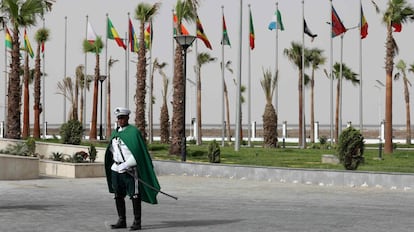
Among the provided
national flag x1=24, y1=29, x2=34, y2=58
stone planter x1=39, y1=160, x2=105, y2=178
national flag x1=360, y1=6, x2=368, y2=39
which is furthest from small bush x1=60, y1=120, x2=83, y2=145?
national flag x1=24, y1=29, x2=34, y2=58

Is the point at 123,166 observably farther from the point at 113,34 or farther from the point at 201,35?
the point at 113,34

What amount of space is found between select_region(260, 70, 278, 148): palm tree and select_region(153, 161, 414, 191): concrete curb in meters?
20.5

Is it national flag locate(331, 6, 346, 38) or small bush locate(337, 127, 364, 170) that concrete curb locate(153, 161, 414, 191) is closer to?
small bush locate(337, 127, 364, 170)

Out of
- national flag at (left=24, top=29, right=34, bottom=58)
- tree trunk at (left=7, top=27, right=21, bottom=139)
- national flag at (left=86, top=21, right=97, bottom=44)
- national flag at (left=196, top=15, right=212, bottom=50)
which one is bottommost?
tree trunk at (left=7, top=27, right=21, bottom=139)

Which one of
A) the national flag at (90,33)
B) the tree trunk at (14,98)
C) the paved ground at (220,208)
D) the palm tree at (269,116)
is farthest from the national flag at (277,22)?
the paved ground at (220,208)

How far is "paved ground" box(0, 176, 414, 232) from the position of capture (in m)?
10.9

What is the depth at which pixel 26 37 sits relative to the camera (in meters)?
53.2

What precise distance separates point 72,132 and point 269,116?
15686mm

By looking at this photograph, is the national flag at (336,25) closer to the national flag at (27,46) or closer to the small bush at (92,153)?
the small bush at (92,153)

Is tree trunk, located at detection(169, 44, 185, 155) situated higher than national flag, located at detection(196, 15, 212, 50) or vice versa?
national flag, located at detection(196, 15, 212, 50)

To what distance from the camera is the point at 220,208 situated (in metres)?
13.7

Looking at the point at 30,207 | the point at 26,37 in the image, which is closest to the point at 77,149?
the point at 30,207

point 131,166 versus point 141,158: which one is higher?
point 141,158

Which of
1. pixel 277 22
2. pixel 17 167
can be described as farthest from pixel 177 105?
pixel 277 22
